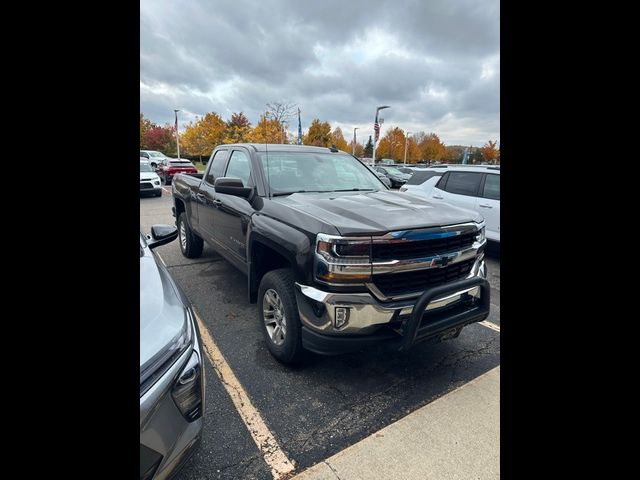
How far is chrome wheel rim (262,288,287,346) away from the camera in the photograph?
2.84m

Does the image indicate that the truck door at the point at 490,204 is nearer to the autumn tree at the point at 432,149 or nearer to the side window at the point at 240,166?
the side window at the point at 240,166

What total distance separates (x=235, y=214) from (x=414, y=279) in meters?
2.05

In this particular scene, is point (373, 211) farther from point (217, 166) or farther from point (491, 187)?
point (491, 187)

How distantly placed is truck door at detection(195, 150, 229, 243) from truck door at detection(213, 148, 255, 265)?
17 cm

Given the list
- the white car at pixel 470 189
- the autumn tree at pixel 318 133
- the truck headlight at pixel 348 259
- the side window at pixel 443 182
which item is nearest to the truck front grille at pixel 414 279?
the truck headlight at pixel 348 259

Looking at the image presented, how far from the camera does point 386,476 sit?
6.23 ft

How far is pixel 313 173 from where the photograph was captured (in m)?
3.77

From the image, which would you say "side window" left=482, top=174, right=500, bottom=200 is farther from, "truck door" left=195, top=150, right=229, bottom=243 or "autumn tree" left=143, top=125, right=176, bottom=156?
"autumn tree" left=143, top=125, right=176, bottom=156

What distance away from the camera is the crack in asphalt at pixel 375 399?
7.34ft

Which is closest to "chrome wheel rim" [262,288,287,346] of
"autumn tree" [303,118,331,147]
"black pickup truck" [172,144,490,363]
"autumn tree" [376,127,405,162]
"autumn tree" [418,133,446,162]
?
"black pickup truck" [172,144,490,363]
